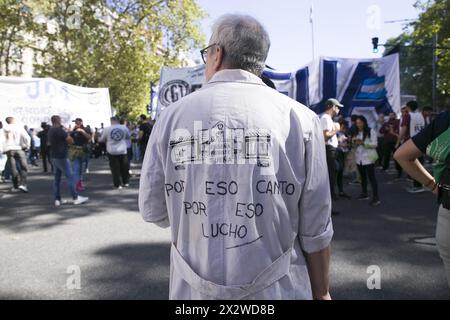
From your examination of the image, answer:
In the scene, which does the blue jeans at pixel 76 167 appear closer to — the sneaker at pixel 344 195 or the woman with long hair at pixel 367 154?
the sneaker at pixel 344 195

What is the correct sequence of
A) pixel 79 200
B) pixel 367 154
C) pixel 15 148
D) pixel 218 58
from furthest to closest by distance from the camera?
pixel 15 148 → pixel 79 200 → pixel 367 154 → pixel 218 58

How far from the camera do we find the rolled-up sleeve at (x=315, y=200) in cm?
140

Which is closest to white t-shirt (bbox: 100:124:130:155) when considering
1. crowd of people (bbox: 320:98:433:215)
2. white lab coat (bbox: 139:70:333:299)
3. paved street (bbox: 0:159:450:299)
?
paved street (bbox: 0:159:450:299)

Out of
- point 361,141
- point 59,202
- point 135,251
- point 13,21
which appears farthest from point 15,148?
point 13,21

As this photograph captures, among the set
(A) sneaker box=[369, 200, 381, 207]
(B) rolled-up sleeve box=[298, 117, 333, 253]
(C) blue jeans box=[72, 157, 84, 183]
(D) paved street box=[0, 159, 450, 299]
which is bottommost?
(D) paved street box=[0, 159, 450, 299]

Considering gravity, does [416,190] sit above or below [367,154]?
below

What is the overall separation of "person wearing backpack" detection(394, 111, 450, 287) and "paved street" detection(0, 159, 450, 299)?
1373mm

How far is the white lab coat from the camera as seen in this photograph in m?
1.36

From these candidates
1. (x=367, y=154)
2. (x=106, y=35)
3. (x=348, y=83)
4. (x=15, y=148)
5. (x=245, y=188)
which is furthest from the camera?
(x=106, y=35)

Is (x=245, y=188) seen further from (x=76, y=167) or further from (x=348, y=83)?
(x=348, y=83)

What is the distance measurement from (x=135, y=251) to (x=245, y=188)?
382cm

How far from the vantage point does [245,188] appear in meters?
1.35

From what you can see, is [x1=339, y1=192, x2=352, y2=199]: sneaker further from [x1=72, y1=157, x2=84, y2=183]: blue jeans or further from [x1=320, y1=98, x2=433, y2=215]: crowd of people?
[x1=72, y1=157, x2=84, y2=183]: blue jeans

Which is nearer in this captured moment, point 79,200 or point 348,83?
point 79,200
